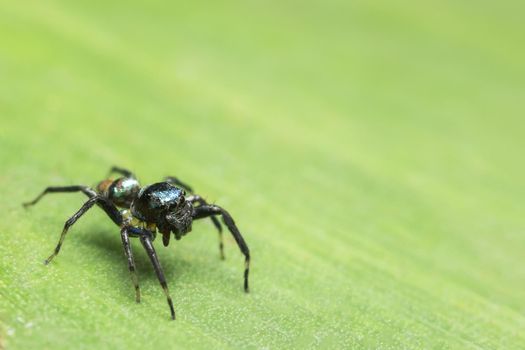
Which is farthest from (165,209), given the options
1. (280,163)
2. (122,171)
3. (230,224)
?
(280,163)

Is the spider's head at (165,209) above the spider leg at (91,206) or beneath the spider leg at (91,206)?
above

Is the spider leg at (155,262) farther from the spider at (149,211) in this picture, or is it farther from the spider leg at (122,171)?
the spider leg at (122,171)

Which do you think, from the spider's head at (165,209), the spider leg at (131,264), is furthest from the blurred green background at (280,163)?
the spider's head at (165,209)

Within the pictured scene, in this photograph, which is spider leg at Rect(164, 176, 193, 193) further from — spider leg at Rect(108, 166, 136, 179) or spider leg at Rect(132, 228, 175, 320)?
spider leg at Rect(132, 228, 175, 320)

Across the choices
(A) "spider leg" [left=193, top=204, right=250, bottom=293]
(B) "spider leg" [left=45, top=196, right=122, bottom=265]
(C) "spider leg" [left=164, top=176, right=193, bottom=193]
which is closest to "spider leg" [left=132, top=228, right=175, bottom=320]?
(B) "spider leg" [left=45, top=196, right=122, bottom=265]

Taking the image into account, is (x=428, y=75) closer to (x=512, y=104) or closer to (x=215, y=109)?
(x=512, y=104)

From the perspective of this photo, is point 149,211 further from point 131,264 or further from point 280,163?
point 280,163
